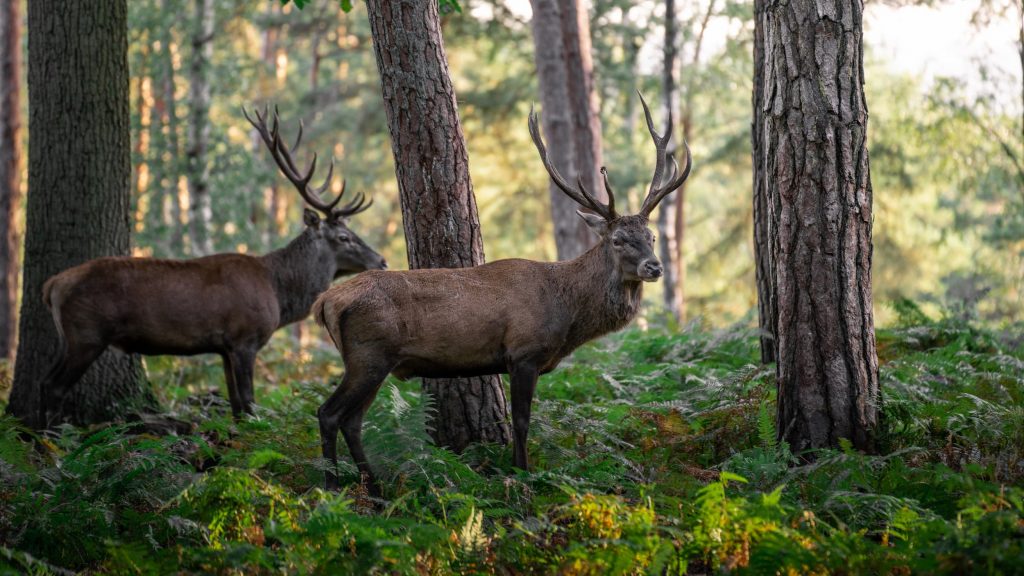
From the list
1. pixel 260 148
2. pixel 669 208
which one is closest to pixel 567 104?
pixel 669 208

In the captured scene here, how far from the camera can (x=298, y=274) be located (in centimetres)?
1073

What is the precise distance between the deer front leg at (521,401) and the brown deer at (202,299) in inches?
141

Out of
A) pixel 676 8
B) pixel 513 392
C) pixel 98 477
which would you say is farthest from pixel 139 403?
pixel 676 8

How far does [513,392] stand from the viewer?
6.62 m

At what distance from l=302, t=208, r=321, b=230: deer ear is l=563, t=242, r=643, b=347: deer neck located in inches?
180

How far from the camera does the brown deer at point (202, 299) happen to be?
8445mm

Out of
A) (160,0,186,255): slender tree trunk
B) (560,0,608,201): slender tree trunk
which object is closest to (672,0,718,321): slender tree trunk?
(560,0,608,201): slender tree trunk

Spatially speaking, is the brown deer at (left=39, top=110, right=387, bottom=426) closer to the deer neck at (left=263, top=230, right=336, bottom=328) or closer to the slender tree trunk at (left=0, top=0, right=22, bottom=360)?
the deer neck at (left=263, top=230, right=336, bottom=328)

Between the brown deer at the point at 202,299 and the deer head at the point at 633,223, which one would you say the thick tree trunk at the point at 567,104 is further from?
the deer head at the point at 633,223

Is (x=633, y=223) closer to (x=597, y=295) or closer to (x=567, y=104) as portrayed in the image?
(x=597, y=295)

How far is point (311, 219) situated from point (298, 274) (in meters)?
0.69

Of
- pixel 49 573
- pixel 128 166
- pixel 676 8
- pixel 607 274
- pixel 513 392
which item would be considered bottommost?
pixel 49 573

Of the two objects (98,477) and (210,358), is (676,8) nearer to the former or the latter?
(210,358)

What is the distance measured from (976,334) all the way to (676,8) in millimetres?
9701
